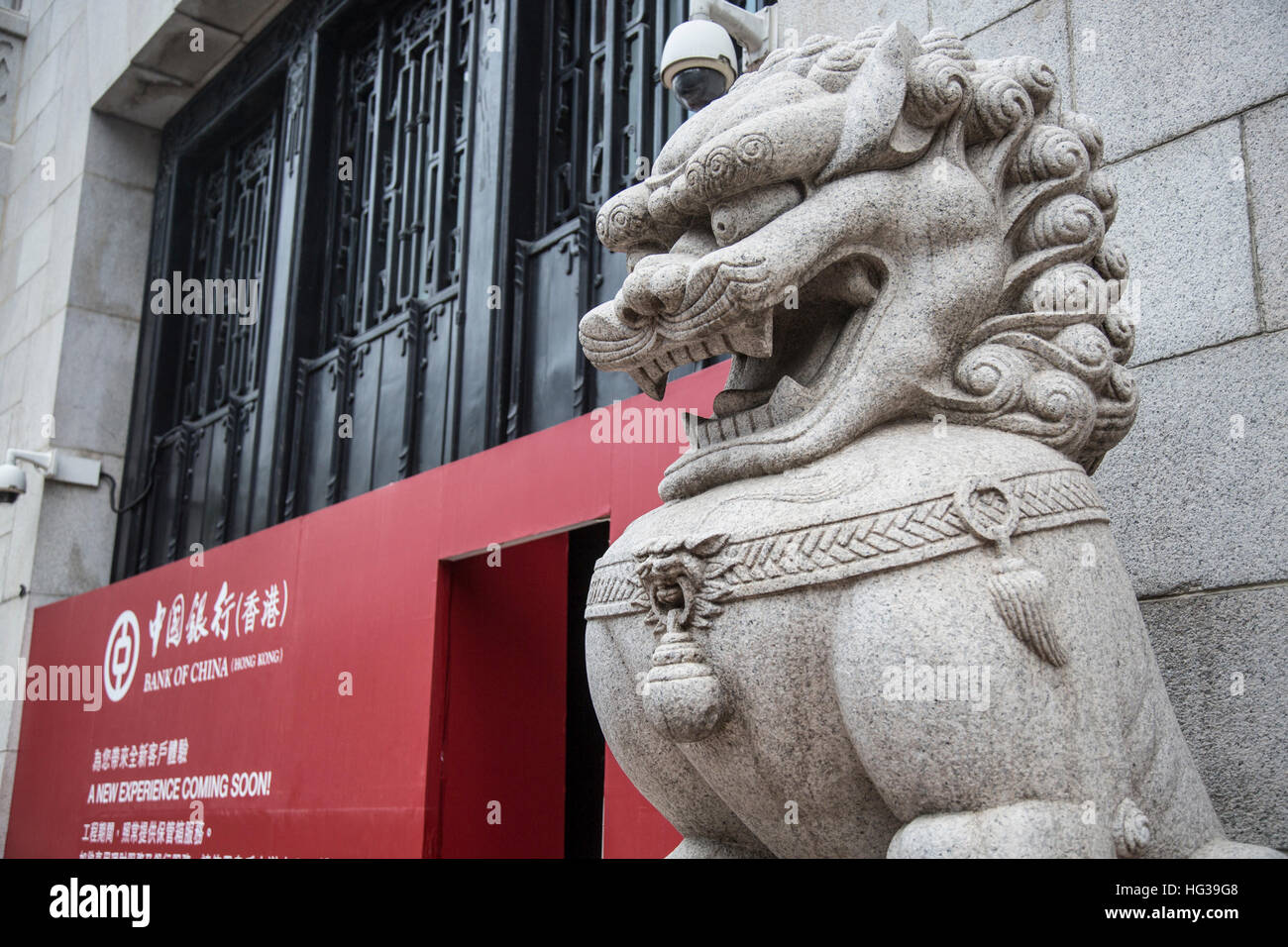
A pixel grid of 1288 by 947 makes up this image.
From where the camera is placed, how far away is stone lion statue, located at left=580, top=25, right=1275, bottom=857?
2188 millimetres

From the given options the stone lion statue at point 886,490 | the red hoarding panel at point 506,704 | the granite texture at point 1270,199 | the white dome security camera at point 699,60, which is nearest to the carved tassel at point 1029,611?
the stone lion statue at point 886,490

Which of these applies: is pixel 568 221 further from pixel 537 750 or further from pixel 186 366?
pixel 186 366

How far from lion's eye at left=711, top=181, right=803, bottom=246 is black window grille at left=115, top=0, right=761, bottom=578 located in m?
3.87

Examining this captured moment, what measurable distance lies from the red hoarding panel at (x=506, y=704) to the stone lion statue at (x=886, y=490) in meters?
3.64

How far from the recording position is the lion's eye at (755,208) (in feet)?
8.61

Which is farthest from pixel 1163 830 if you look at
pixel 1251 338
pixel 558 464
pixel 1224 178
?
pixel 558 464

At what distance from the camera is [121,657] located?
31.8ft

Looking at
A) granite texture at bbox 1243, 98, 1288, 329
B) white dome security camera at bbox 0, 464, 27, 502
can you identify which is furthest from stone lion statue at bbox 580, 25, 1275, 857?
white dome security camera at bbox 0, 464, 27, 502

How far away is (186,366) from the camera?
475 inches

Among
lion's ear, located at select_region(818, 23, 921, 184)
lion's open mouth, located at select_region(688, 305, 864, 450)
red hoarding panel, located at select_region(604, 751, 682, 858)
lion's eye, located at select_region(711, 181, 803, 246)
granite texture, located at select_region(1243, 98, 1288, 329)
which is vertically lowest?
red hoarding panel, located at select_region(604, 751, 682, 858)

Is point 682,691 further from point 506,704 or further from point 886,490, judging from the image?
point 506,704

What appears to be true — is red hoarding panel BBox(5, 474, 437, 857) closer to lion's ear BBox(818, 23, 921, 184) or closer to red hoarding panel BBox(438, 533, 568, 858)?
red hoarding panel BBox(438, 533, 568, 858)

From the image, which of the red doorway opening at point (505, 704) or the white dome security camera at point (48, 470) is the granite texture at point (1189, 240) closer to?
the red doorway opening at point (505, 704)

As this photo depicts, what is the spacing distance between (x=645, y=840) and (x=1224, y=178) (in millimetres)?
3210
